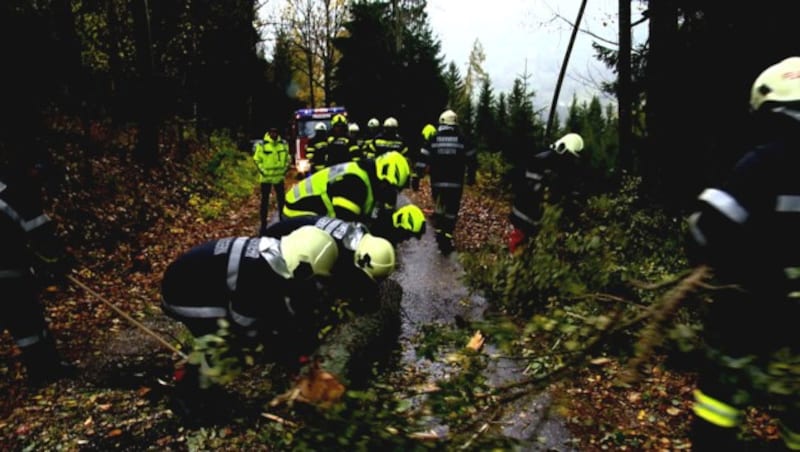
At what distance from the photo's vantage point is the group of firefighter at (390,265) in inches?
101

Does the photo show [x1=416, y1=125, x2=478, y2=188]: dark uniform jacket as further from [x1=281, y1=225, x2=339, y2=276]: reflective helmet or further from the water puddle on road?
[x1=281, y1=225, x2=339, y2=276]: reflective helmet

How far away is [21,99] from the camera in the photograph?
31.2 ft

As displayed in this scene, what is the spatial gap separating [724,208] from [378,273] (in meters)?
2.26

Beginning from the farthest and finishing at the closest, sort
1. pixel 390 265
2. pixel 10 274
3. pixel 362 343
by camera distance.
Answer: pixel 362 343 < pixel 10 274 < pixel 390 265

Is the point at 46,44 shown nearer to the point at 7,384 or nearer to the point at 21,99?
the point at 21,99

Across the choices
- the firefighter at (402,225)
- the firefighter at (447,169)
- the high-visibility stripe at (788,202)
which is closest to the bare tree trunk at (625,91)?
the firefighter at (447,169)

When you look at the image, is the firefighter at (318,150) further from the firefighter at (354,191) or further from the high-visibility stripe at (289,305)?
the high-visibility stripe at (289,305)

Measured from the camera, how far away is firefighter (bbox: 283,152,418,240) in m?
5.91

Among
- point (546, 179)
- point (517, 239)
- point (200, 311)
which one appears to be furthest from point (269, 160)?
point (200, 311)

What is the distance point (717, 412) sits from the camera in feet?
9.09

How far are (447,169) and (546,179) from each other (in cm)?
295

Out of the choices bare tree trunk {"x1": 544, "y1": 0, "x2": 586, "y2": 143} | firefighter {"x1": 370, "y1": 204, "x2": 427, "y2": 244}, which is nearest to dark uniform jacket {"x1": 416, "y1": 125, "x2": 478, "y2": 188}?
firefighter {"x1": 370, "y1": 204, "x2": 427, "y2": 244}

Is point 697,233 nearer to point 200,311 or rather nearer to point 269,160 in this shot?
point 200,311

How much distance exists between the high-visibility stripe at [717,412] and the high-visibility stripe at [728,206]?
2.99 ft
